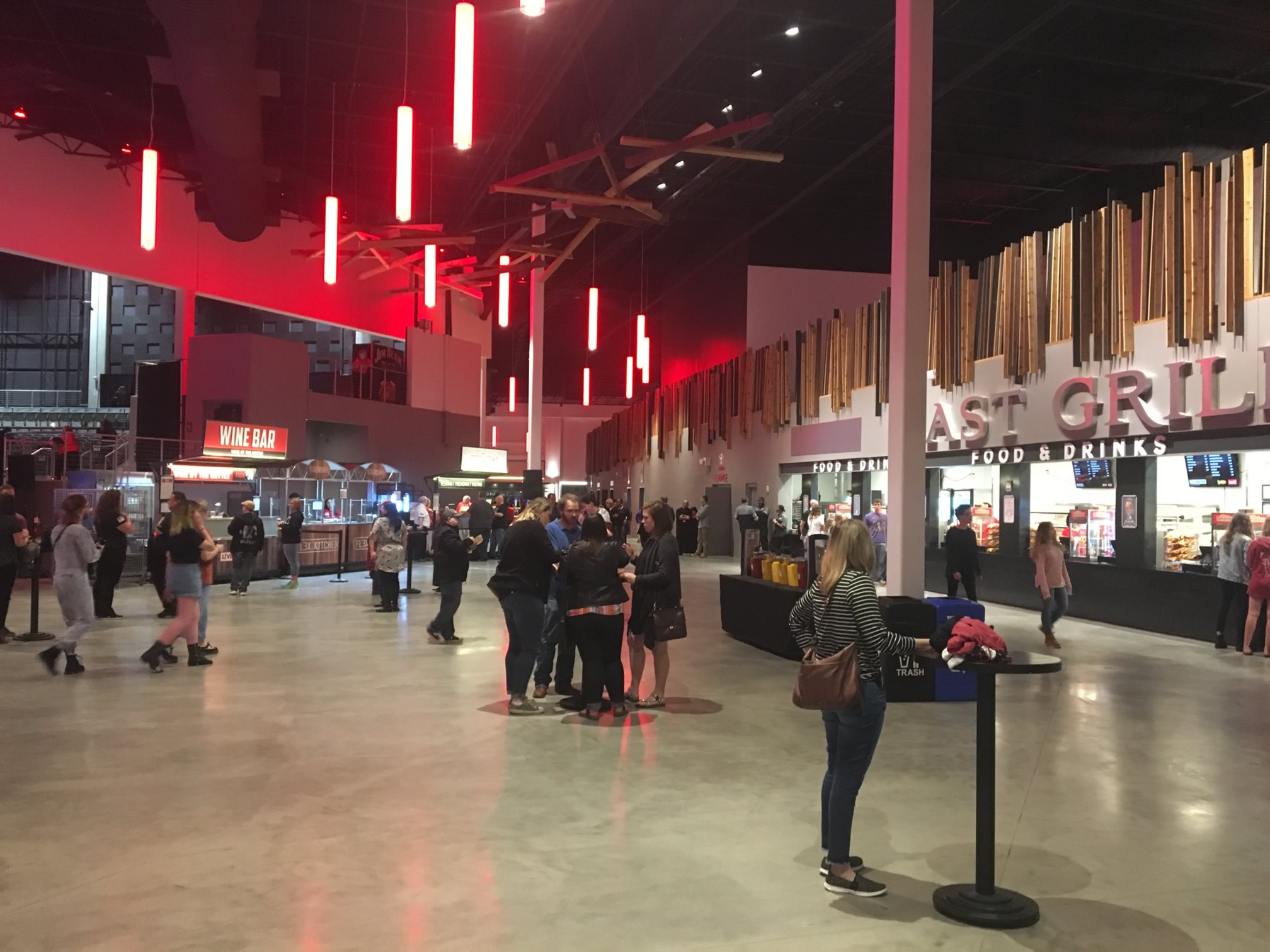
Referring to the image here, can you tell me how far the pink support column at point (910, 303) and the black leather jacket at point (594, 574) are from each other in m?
2.72

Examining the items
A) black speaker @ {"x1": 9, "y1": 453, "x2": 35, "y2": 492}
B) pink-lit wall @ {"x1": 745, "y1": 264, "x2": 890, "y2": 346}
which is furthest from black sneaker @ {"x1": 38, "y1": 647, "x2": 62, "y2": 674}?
pink-lit wall @ {"x1": 745, "y1": 264, "x2": 890, "y2": 346}

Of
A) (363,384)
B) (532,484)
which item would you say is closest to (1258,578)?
(532,484)

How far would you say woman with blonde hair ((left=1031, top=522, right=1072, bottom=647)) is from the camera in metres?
9.85

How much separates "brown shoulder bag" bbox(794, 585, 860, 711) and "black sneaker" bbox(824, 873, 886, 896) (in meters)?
0.65

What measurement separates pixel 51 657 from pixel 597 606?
479cm

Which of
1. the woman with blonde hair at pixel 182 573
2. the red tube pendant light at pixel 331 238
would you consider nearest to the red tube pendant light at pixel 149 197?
the red tube pendant light at pixel 331 238

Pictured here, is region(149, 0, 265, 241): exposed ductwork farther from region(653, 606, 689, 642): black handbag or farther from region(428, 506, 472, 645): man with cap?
region(653, 606, 689, 642): black handbag

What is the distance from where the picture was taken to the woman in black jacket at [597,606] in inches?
245

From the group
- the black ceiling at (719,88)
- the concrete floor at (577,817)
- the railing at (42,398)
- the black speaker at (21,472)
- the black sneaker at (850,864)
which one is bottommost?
the concrete floor at (577,817)

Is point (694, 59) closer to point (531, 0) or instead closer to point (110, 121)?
point (531, 0)

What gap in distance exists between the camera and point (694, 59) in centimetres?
1340

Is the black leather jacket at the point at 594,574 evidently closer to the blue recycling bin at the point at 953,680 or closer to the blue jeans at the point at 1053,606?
the blue recycling bin at the point at 953,680

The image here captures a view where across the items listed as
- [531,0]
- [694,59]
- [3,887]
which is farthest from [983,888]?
[694,59]

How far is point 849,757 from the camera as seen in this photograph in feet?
11.9
